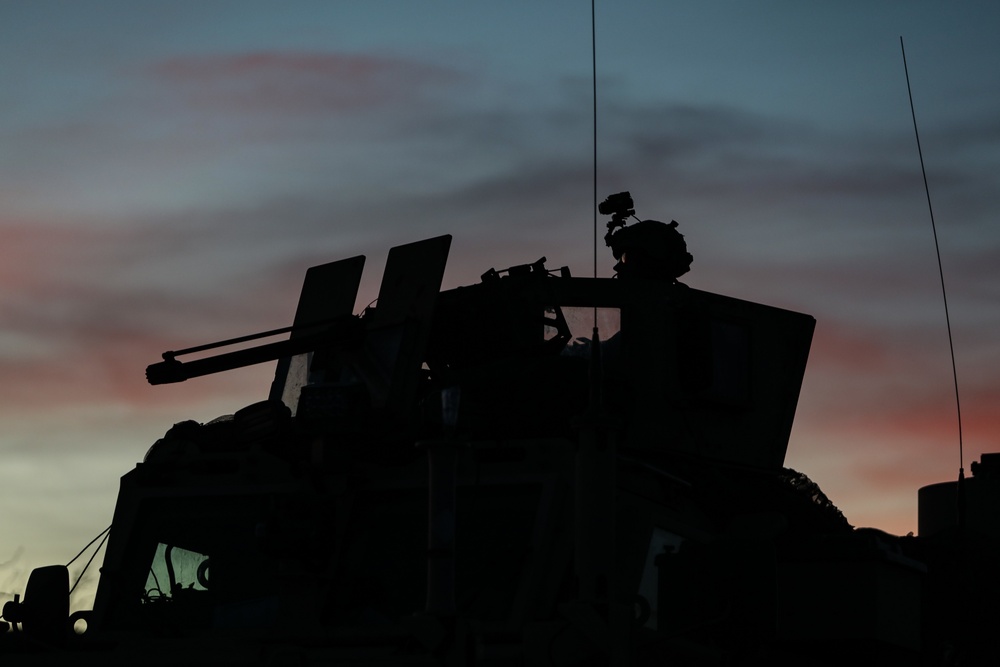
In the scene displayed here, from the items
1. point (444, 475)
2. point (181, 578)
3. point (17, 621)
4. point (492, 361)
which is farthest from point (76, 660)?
point (492, 361)

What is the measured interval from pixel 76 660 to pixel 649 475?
2924mm

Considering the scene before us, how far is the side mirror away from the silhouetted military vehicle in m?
0.01

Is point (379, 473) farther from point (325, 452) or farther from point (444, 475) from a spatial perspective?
point (444, 475)

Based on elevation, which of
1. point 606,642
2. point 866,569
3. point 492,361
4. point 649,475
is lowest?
point 606,642

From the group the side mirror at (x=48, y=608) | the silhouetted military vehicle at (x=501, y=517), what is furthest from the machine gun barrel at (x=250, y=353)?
the side mirror at (x=48, y=608)

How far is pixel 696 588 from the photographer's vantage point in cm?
706

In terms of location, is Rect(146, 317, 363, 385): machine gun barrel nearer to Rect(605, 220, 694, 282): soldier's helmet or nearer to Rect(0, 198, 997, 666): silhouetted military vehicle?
Rect(0, 198, 997, 666): silhouetted military vehicle

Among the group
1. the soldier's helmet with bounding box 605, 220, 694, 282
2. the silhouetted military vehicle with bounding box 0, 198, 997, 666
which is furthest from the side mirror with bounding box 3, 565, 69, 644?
the soldier's helmet with bounding box 605, 220, 694, 282

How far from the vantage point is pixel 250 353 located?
10.2 m

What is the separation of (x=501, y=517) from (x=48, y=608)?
2.22 metres

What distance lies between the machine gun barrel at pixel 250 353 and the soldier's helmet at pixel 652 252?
2.24 m

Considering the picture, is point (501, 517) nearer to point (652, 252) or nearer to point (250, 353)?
point (250, 353)

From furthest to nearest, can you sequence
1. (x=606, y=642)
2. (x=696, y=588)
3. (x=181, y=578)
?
(x=181, y=578)
(x=696, y=588)
(x=606, y=642)

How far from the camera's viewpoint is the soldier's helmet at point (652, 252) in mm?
11195
